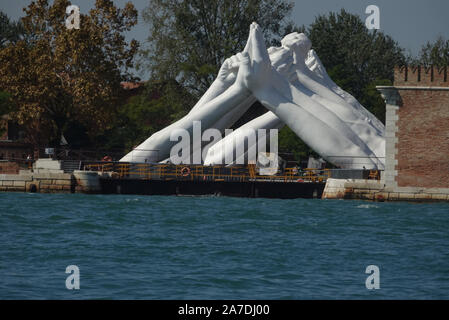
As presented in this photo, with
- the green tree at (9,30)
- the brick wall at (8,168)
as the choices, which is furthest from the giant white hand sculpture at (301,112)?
the green tree at (9,30)

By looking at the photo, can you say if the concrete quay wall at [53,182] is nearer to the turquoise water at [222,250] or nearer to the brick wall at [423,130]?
the turquoise water at [222,250]

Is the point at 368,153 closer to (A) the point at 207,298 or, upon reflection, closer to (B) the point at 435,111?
(B) the point at 435,111

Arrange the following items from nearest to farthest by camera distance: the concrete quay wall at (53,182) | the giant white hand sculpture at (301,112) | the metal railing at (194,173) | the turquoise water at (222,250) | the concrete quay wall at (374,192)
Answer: the turquoise water at (222,250) < the concrete quay wall at (374,192) < the concrete quay wall at (53,182) < the giant white hand sculpture at (301,112) < the metal railing at (194,173)

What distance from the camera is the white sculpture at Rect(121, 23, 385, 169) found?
141 feet

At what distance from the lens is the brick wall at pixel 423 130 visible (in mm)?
36375

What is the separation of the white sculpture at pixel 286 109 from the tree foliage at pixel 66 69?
764cm

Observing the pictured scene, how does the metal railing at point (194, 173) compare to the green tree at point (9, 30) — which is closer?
the metal railing at point (194, 173)

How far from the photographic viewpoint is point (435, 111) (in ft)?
120

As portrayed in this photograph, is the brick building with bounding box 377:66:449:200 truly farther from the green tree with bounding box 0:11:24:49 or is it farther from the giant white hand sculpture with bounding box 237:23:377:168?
the green tree with bounding box 0:11:24:49

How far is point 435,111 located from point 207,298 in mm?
21679

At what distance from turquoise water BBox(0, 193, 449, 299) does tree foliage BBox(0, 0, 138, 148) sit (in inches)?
673

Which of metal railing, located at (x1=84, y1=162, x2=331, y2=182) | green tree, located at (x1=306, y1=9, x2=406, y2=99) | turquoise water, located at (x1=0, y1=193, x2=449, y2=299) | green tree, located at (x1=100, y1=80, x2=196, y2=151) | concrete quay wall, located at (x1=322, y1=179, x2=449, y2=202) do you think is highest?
green tree, located at (x1=306, y1=9, x2=406, y2=99)

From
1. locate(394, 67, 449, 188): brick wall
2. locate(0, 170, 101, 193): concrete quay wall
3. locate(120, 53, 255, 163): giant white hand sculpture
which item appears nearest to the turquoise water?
locate(394, 67, 449, 188): brick wall

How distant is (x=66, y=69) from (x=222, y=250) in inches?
1277
